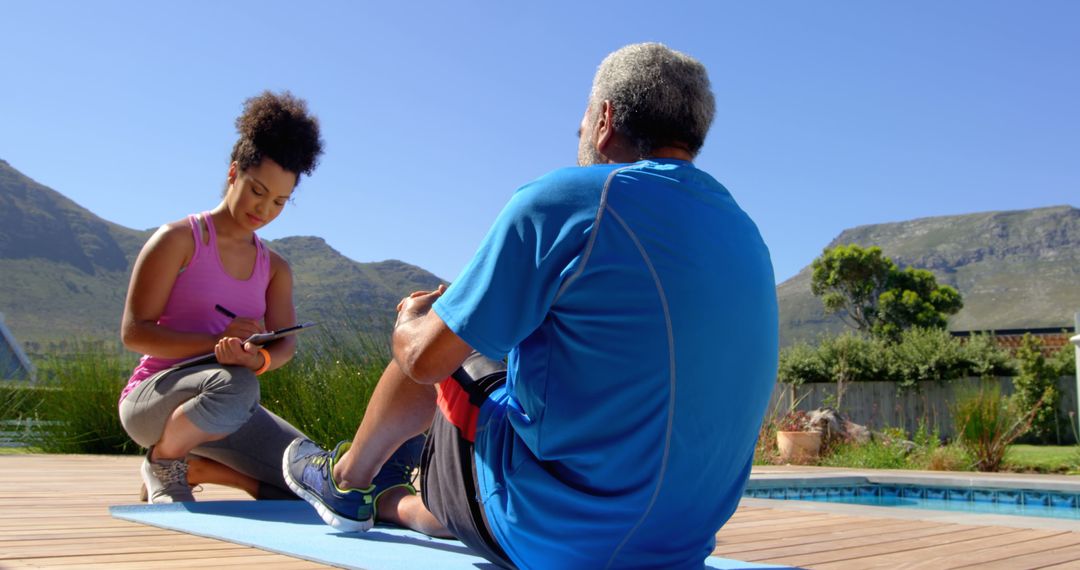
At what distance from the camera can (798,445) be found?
9.47 metres

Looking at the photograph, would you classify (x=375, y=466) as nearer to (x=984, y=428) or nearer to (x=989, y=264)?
(x=984, y=428)

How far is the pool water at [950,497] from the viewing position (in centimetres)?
623

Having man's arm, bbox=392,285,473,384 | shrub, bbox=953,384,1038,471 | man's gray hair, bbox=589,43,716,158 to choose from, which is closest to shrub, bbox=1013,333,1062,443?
shrub, bbox=953,384,1038,471

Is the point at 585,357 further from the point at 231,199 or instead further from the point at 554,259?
the point at 231,199

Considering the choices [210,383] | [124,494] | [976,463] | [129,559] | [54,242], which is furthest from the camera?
[54,242]

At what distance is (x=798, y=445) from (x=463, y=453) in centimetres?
833

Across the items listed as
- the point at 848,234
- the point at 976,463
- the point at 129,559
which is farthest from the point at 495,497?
the point at 848,234

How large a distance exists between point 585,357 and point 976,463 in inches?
323

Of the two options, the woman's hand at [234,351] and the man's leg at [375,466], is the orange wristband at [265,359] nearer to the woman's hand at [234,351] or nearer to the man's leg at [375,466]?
the woman's hand at [234,351]

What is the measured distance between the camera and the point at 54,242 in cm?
9450

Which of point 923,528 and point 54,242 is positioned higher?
point 54,242

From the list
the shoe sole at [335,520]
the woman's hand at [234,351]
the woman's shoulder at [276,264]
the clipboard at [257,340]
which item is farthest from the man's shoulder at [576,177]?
the woman's shoulder at [276,264]

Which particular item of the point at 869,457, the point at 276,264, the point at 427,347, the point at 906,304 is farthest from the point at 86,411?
the point at 906,304

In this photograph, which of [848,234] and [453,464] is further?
[848,234]
